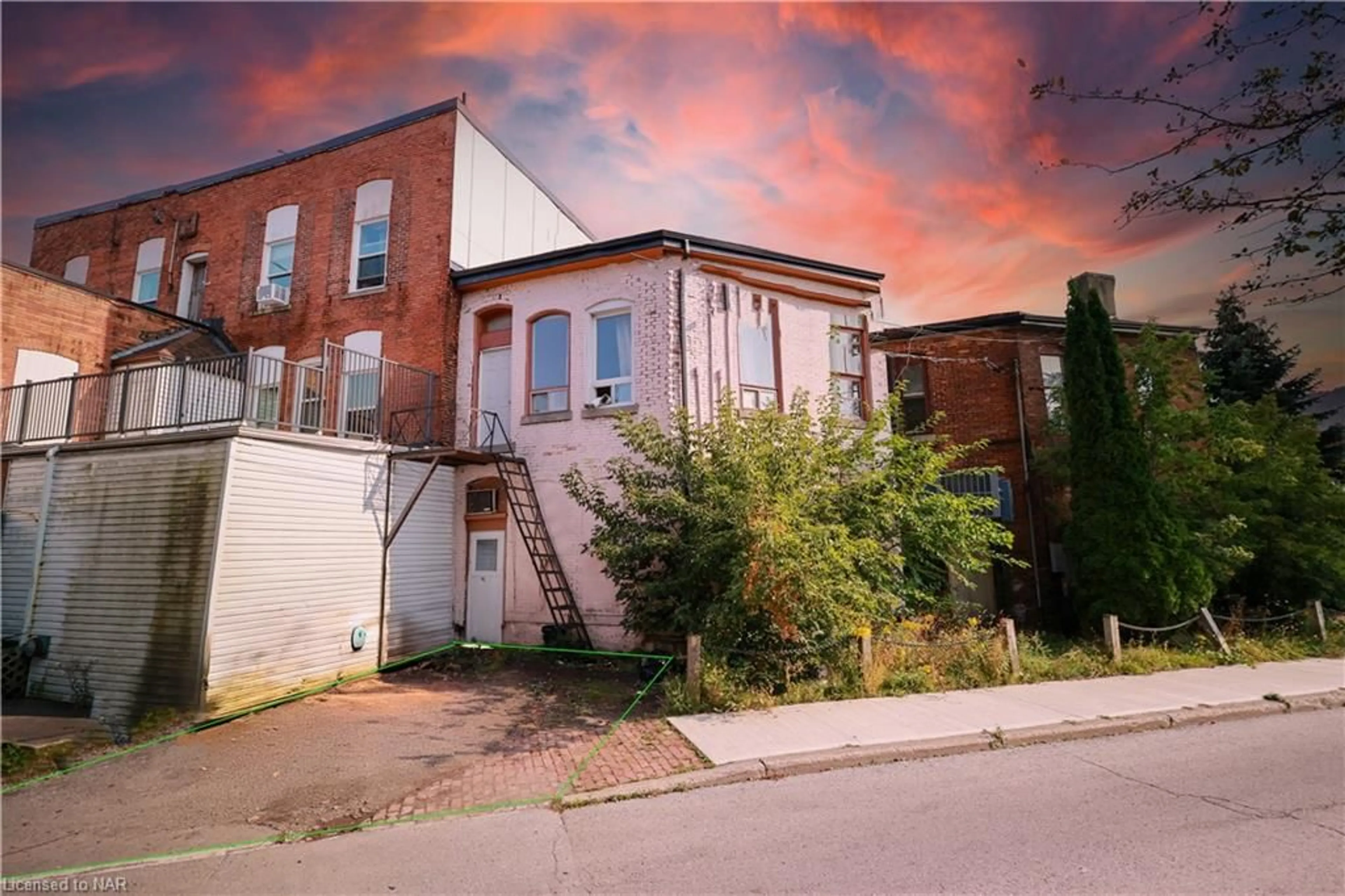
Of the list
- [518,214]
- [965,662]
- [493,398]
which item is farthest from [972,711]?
[518,214]

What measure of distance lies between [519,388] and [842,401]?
22.6 ft

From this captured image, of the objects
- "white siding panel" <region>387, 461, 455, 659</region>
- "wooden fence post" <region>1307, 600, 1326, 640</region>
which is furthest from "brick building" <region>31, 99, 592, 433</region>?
"wooden fence post" <region>1307, 600, 1326, 640</region>

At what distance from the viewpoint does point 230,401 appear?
9.97 metres

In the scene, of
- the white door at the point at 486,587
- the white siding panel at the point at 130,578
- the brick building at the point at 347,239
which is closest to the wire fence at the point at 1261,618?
the white door at the point at 486,587

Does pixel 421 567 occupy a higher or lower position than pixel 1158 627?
higher

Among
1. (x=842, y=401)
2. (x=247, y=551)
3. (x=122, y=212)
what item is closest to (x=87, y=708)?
(x=247, y=551)

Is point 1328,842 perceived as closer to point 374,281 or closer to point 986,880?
point 986,880

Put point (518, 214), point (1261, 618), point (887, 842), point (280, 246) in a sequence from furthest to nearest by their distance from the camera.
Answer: point (518, 214) < point (280, 246) < point (1261, 618) < point (887, 842)

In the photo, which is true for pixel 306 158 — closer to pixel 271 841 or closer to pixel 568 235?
pixel 568 235

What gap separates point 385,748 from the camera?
704 centimetres

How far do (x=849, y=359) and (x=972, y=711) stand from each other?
8.08 meters

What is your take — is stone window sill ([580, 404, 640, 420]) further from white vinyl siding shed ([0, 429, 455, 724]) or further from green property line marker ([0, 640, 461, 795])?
green property line marker ([0, 640, 461, 795])

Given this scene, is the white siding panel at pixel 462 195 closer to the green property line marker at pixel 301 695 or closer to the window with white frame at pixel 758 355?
the window with white frame at pixel 758 355

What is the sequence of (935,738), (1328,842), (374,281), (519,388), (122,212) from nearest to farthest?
(1328,842) < (935,738) < (519,388) < (374,281) < (122,212)
